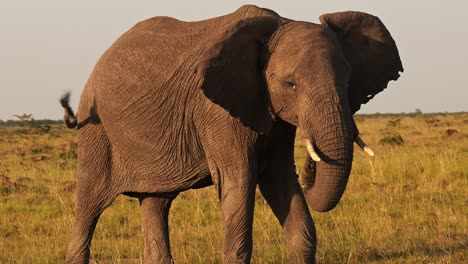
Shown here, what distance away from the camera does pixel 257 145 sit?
5.84m

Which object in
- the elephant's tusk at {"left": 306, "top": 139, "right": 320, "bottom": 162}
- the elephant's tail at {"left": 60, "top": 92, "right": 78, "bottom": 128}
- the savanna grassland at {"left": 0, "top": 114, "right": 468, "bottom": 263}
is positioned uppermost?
the elephant's tusk at {"left": 306, "top": 139, "right": 320, "bottom": 162}

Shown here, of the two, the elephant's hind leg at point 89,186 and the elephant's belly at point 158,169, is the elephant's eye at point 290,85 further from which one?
the elephant's hind leg at point 89,186

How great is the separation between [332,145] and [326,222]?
171 inches

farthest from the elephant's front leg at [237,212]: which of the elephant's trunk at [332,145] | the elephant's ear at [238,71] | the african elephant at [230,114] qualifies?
the elephant's trunk at [332,145]

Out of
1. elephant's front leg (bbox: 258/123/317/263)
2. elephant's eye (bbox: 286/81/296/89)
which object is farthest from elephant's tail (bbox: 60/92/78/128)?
elephant's eye (bbox: 286/81/296/89)

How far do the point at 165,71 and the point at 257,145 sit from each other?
3.29 ft

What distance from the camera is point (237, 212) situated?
581 cm

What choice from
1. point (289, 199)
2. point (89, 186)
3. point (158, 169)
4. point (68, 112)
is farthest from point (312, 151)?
point (68, 112)

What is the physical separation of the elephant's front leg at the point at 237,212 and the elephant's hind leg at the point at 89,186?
1.47 metres

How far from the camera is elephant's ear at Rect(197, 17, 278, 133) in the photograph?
564 cm

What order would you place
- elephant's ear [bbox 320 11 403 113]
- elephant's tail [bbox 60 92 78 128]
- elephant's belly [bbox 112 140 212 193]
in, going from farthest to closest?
1. elephant's tail [bbox 60 92 78 128]
2. elephant's belly [bbox 112 140 212 193]
3. elephant's ear [bbox 320 11 403 113]

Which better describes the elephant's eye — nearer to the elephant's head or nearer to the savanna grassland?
the elephant's head

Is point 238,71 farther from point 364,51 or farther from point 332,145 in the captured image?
point 364,51

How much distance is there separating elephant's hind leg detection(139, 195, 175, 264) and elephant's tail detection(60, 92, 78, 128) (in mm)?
940
